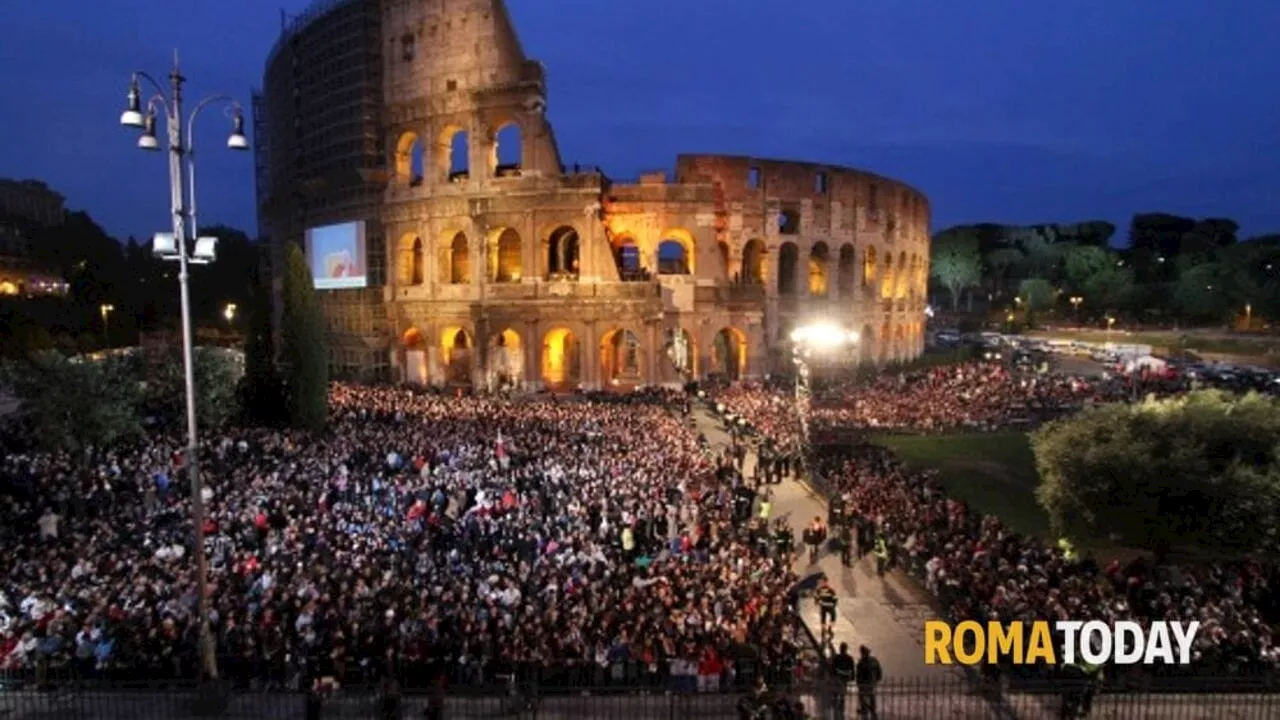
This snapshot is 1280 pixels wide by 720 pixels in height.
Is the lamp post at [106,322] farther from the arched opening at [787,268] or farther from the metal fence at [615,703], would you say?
the metal fence at [615,703]

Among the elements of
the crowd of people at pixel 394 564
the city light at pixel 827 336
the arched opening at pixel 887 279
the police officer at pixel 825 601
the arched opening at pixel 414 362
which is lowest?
the police officer at pixel 825 601

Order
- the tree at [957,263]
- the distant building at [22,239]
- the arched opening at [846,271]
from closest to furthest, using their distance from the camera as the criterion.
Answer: the arched opening at [846,271], the distant building at [22,239], the tree at [957,263]

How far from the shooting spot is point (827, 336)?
47531 mm

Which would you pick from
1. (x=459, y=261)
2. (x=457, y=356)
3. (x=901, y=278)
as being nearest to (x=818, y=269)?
(x=901, y=278)

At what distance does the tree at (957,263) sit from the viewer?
326 feet

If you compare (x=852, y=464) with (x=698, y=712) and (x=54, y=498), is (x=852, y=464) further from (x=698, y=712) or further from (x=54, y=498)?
(x=54, y=498)

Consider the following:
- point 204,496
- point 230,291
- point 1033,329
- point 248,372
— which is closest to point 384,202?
point 248,372

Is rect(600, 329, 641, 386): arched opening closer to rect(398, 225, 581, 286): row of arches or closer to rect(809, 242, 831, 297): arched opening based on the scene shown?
rect(398, 225, 581, 286): row of arches

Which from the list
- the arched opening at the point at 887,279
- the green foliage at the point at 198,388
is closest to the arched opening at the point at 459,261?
the green foliage at the point at 198,388

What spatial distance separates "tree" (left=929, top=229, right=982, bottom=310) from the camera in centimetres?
9950

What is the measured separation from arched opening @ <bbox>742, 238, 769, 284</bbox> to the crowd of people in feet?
93.2

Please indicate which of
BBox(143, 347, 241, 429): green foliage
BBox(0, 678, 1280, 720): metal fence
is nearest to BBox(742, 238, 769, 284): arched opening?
BBox(143, 347, 241, 429): green foliage

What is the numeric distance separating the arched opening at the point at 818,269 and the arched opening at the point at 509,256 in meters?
→ 18.2

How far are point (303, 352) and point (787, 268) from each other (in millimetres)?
33705
